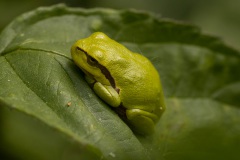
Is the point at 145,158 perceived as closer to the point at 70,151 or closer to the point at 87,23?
the point at 70,151

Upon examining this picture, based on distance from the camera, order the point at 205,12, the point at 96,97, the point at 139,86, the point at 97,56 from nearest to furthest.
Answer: the point at 96,97
the point at 97,56
the point at 139,86
the point at 205,12

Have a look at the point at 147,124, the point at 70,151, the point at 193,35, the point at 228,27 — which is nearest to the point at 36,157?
the point at 70,151

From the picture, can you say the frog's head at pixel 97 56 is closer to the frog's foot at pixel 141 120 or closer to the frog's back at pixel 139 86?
the frog's back at pixel 139 86

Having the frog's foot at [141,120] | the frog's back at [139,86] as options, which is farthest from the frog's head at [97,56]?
the frog's foot at [141,120]

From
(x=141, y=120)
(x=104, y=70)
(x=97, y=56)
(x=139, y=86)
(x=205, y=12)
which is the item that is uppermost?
(x=97, y=56)

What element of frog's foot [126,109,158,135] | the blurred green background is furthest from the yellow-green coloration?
the blurred green background

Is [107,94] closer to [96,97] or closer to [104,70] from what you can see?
[96,97]

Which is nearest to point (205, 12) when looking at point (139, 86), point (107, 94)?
point (139, 86)

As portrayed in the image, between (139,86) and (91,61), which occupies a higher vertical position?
(91,61)
